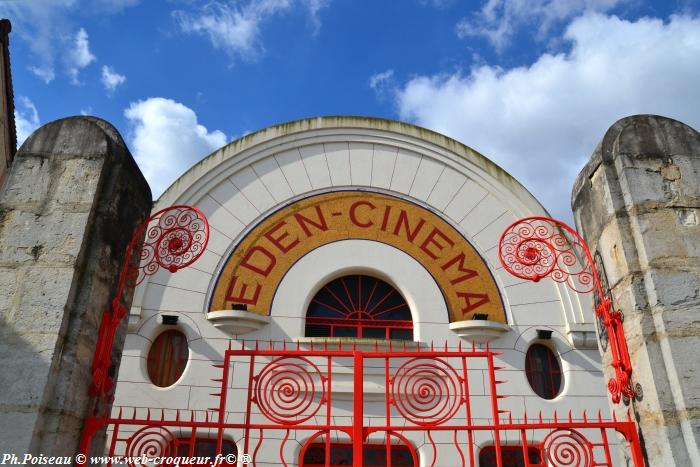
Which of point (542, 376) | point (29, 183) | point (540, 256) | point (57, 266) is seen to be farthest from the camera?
point (542, 376)

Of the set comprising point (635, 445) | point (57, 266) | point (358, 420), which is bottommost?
point (635, 445)

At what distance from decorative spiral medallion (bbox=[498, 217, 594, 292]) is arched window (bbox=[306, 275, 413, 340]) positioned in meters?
2.18

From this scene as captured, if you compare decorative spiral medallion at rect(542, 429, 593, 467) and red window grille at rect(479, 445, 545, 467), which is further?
red window grille at rect(479, 445, 545, 467)

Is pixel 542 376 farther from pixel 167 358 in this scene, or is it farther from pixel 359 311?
pixel 167 358

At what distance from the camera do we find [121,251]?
519 cm

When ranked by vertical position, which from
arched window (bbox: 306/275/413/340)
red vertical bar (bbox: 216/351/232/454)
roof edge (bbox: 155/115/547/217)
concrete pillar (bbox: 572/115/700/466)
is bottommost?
red vertical bar (bbox: 216/351/232/454)

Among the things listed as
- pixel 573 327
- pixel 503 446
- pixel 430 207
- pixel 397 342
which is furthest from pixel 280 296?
pixel 573 327

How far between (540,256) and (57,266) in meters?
4.79

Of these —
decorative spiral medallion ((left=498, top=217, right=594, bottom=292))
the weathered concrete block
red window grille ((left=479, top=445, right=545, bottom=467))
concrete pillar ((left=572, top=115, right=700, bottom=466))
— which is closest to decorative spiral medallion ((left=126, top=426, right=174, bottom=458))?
the weathered concrete block

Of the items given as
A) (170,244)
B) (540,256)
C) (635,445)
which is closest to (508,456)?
(540,256)

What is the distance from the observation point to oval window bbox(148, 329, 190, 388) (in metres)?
9.41

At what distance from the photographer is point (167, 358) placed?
9.60 m

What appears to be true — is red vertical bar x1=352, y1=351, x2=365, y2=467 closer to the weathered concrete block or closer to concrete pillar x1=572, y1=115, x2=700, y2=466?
concrete pillar x1=572, y1=115, x2=700, y2=466

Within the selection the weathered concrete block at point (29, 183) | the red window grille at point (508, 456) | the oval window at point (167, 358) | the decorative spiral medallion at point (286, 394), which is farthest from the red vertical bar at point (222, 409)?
the red window grille at point (508, 456)
